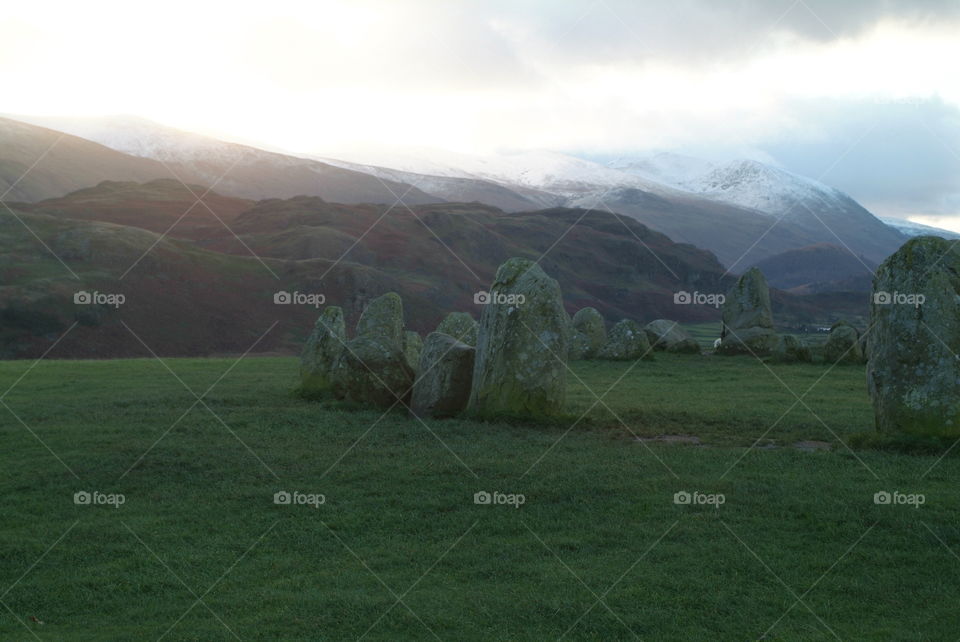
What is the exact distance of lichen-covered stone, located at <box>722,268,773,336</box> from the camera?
3978 cm

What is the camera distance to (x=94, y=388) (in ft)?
83.3

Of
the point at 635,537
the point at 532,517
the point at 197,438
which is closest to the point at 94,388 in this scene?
the point at 197,438

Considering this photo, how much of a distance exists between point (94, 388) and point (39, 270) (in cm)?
5348

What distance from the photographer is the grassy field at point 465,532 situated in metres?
9.03

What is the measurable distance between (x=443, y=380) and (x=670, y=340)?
2049 cm

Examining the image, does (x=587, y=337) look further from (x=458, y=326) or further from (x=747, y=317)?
(x=458, y=326)

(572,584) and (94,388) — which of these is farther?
(94,388)

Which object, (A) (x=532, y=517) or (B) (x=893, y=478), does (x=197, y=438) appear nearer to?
(A) (x=532, y=517)
